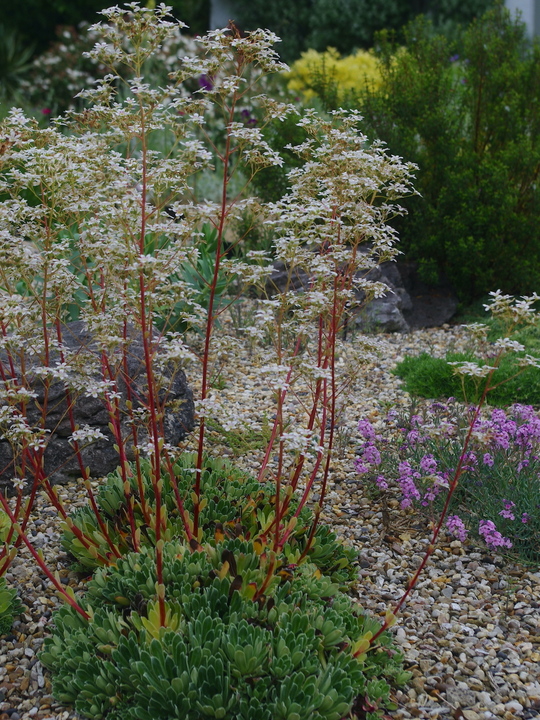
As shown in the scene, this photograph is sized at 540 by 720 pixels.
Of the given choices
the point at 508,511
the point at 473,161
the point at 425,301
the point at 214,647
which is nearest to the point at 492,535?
the point at 508,511

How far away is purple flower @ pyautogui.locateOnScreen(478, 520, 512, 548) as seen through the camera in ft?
9.48

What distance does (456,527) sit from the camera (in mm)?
3037

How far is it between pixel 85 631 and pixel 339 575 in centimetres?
97

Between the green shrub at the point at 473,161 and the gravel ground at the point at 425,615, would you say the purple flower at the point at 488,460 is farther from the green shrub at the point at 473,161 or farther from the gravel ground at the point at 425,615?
the green shrub at the point at 473,161

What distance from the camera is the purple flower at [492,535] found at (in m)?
2.89

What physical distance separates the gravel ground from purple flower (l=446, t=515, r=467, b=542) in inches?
4.4

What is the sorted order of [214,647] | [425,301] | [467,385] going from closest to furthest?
1. [214,647]
2. [467,385]
3. [425,301]

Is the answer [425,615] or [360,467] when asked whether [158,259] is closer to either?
[360,467]

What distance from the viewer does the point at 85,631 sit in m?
2.37

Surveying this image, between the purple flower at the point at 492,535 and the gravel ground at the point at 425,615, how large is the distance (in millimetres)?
138

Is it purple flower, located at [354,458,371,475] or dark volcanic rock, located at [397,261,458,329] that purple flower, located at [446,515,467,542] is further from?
dark volcanic rock, located at [397,261,458,329]

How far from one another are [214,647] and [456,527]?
1.36 meters

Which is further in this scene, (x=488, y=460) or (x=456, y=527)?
(x=488, y=460)

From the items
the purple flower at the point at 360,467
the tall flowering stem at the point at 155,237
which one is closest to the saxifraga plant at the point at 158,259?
the tall flowering stem at the point at 155,237
